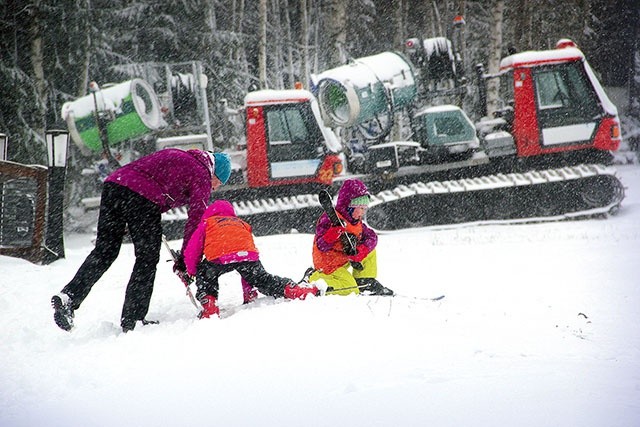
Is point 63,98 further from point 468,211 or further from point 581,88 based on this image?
point 581,88

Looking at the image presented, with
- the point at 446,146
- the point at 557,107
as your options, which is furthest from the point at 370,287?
the point at 557,107

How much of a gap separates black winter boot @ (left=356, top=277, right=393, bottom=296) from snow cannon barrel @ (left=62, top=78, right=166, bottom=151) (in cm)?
714

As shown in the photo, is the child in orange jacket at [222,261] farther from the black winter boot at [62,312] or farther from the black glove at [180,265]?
the black winter boot at [62,312]

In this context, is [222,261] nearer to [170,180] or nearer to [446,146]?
[170,180]

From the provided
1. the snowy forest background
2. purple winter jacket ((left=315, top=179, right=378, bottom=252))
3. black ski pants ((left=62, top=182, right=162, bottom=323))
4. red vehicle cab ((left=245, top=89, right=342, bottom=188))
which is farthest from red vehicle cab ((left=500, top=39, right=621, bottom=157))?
black ski pants ((left=62, top=182, right=162, bottom=323))

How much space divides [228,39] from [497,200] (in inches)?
487

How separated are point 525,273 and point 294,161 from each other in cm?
543

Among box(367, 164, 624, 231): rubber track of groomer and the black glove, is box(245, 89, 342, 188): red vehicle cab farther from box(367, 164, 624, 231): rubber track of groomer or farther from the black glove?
the black glove

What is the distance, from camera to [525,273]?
5543mm

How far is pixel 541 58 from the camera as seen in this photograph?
984 cm

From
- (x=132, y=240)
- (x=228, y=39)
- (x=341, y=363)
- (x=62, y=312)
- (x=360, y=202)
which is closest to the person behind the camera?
(x=341, y=363)

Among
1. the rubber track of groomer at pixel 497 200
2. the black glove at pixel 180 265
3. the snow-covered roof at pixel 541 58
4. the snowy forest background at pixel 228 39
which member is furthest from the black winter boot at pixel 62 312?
the snow-covered roof at pixel 541 58

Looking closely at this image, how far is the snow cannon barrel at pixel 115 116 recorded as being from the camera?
10.4 m

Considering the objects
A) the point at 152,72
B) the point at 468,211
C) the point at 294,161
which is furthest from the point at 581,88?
the point at 152,72
